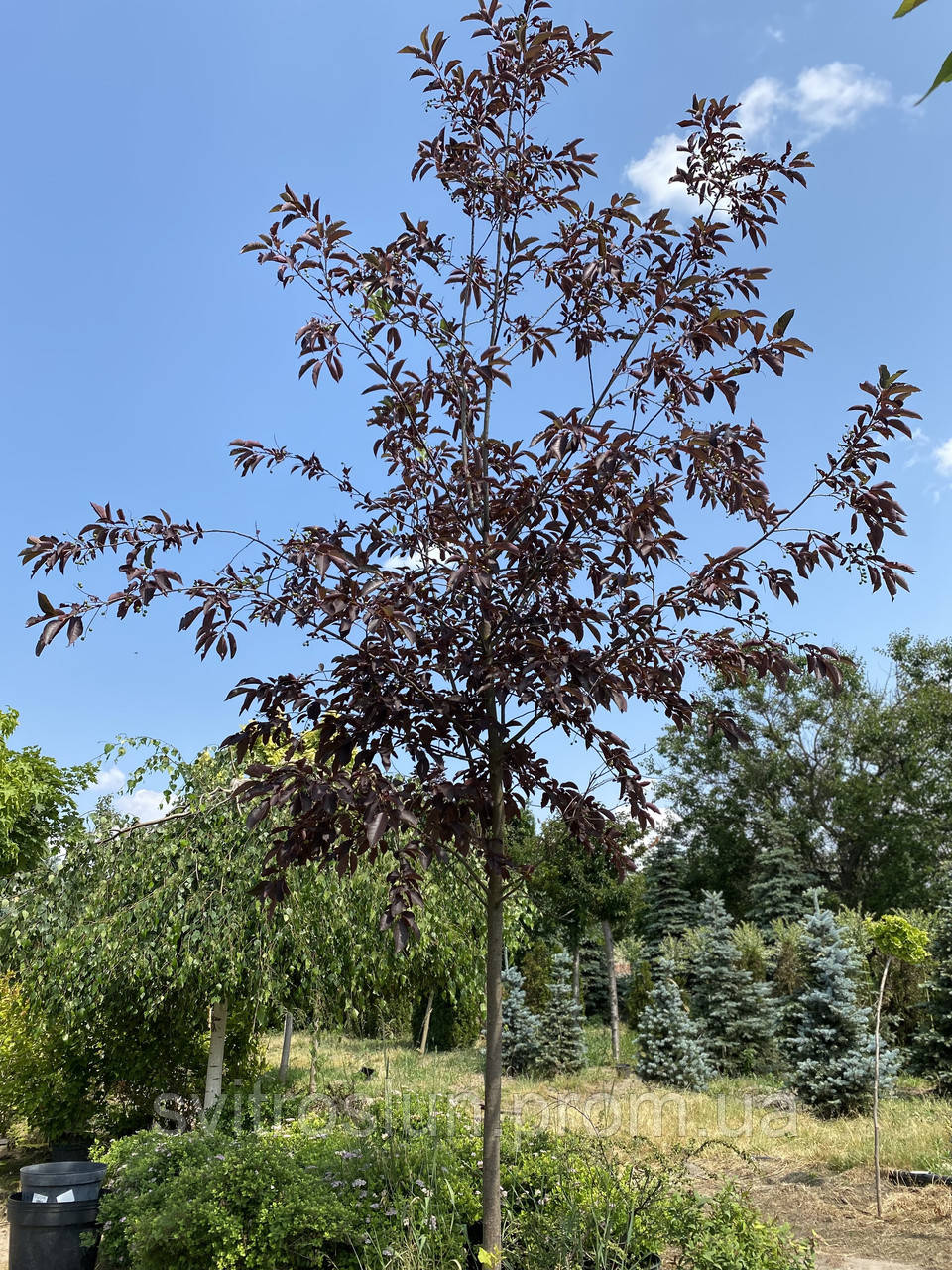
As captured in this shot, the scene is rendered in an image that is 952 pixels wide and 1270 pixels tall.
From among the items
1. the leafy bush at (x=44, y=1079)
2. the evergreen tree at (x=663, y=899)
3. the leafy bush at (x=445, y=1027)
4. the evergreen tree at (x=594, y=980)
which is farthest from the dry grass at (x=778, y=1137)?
the evergreen tree at (x=663, y=899)

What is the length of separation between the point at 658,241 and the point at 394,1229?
4.06 meters

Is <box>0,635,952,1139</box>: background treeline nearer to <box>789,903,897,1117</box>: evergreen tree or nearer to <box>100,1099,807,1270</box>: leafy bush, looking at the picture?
<box>789,903,897,1117</box>: evergreen tree

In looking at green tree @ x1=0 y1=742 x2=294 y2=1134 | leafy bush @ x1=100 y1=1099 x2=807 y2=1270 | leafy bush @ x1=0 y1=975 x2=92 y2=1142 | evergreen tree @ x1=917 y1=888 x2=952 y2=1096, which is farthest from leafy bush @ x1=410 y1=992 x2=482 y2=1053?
leafy bush @ x1=100 y1=1099 x2=807 y2=1270

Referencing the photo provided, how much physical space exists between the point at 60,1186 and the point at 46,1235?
0.24 metres

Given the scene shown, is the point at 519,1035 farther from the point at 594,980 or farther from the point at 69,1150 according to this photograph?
the point at 594,980

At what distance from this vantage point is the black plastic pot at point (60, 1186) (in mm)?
5023

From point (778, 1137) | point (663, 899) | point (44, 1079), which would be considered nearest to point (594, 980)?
point (663, 899)

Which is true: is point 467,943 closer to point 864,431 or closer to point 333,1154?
point 333,1154

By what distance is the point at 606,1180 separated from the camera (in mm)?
3947

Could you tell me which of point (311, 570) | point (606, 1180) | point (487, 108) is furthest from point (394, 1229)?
point (487, 108)

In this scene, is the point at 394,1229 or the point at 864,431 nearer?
the point at 864,431

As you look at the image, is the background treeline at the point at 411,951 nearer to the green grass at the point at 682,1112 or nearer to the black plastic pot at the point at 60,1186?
the green grass at the point at 682,1112

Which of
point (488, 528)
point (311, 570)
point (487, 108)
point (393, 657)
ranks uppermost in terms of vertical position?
point (487, 108)

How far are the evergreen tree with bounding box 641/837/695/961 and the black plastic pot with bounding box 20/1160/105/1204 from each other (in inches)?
559
